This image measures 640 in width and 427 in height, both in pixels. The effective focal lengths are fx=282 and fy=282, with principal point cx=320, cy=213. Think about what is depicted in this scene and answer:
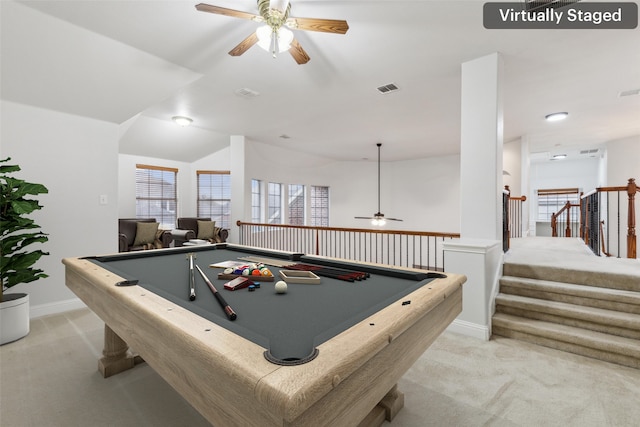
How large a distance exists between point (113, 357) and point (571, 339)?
3.69m

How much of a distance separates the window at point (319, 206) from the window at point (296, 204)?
404 mm

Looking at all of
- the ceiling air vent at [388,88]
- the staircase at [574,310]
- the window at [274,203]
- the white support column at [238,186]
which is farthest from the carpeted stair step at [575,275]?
the window at [274,203]

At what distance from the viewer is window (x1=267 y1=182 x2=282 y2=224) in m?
7.24

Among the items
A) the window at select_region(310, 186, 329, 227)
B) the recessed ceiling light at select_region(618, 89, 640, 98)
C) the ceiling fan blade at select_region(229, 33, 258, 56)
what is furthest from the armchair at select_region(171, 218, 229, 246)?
the recessed ceiling light at select_region(618, 89, 640, 98)

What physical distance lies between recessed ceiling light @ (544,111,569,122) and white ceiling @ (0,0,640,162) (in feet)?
0.34

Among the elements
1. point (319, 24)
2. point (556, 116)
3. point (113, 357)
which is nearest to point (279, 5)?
point (319, 24)

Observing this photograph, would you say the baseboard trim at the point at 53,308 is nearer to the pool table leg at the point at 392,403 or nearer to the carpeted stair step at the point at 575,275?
the pool table leg at the point at 392,403

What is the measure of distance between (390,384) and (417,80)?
3.33 metres

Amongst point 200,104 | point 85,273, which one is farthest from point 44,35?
point 85,273

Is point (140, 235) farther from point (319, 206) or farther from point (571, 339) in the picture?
point (571, 339)

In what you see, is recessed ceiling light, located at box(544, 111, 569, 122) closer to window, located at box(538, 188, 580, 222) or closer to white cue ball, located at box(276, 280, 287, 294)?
white cue ball, located at box(276, 280, 287, 294)

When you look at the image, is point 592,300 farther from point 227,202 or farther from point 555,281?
point 227,202

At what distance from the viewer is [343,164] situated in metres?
8.70

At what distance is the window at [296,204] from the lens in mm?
7797
